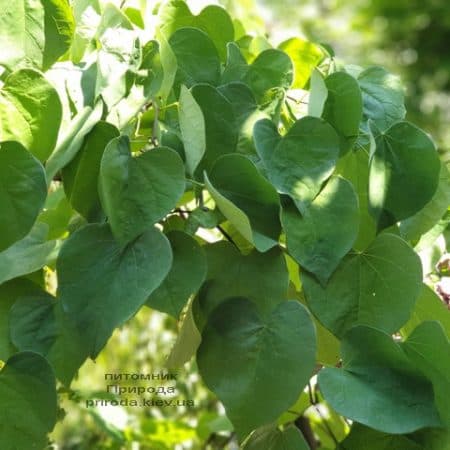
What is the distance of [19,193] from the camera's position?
431 mm

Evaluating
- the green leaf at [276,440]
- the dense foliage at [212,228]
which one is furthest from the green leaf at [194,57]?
the green leaf at [276,440]

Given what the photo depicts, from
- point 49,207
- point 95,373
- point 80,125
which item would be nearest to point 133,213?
point 80,125

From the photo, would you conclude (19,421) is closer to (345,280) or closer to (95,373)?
(345,280)

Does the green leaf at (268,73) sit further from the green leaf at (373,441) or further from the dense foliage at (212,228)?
the green leaf at (373,441)

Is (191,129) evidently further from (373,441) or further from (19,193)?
(373,441)

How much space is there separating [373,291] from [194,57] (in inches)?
7.1

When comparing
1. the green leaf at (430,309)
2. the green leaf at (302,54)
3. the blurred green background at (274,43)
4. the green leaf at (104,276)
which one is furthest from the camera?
the blurred green background at (274,43)

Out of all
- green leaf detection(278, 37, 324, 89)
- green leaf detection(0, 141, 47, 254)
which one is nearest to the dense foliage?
green leaf detection(0, 141, 47, 254)

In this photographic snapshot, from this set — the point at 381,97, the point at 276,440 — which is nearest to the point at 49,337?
the point at 276,440

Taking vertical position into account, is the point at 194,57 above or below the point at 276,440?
above

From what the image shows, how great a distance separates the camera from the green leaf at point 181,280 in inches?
18.0

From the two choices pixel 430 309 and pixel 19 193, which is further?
pixel 430 309

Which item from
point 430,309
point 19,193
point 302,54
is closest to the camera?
point 19,193

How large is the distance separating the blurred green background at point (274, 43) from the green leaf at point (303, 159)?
18 cm
